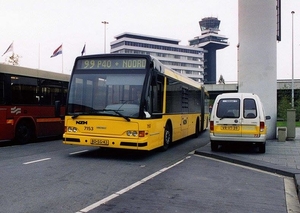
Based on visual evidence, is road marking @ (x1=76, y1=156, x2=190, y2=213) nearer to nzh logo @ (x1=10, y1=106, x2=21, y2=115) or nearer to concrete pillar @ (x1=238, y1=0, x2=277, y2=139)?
nzh logo @ (x1=10, y1=106, x2=21, y2=115)

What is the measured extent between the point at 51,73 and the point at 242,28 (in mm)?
9823

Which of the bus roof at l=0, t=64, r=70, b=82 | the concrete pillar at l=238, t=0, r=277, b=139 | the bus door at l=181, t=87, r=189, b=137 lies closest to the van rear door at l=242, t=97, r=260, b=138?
the bus door at l=181, t=87, r=189, b=137

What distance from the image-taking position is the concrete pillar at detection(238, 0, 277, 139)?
17484 mm

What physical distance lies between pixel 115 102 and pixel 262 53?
398 inches

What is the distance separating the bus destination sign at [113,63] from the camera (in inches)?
419

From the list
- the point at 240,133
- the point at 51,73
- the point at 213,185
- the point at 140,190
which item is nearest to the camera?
the point at 140,190

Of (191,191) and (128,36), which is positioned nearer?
(191,191)

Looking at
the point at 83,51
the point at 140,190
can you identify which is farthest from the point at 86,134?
the point at 83,51

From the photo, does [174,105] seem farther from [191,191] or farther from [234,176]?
[191,191]

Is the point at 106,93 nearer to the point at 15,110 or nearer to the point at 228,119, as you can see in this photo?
the point at 228,119

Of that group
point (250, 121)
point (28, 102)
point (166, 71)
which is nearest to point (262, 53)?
point (250, 121)

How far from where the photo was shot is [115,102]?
33.6 ft

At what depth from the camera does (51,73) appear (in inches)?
661

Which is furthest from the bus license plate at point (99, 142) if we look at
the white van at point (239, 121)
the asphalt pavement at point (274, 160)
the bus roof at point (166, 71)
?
the white van at point (239, 121)
